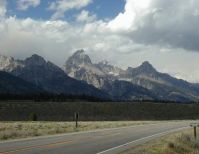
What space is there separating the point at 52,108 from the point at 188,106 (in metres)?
37.8

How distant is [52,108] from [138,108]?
22406 mm

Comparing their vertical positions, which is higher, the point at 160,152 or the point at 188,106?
the point at 188,106

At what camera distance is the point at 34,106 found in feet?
387

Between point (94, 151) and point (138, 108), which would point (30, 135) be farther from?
point (138, 108)

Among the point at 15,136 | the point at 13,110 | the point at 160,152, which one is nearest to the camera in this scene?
the point at 160,152

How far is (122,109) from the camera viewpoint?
120m

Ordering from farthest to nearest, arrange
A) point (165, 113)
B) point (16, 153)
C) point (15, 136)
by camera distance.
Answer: point (165, 113)
point (15, 136)
point (16, 153)

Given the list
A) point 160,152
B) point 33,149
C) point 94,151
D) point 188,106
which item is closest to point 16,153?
point 33,149

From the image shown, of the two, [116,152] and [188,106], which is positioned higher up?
[188,106]

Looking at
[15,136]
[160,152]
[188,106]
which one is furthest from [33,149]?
[188,106]

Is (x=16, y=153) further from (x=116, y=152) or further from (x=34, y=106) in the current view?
(x=34, y=106)

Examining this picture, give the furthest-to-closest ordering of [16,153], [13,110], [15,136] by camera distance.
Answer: [13,110] → [15,136] → [16,153]

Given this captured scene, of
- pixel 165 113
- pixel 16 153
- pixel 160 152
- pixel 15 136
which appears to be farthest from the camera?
pixel 165 113

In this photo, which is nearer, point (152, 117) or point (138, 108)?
point (152, 117)
